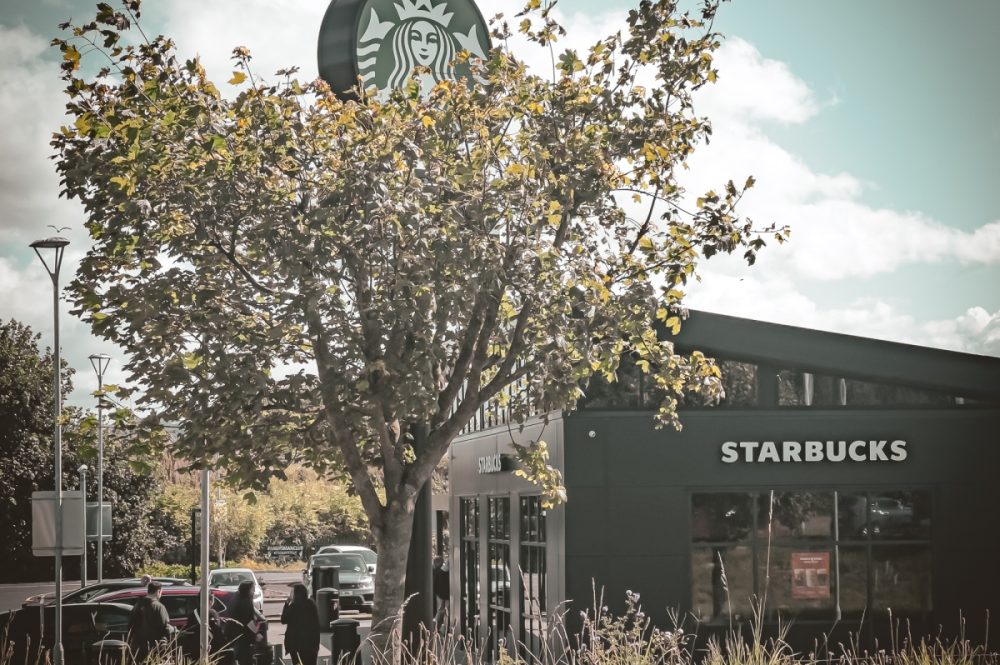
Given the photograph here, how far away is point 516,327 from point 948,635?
1109 cm

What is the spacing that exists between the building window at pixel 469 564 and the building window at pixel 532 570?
4.24 m

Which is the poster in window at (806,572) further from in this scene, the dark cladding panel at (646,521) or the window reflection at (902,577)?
the dark cladding panel at (646,521)

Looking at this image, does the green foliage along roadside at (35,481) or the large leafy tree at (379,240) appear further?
the green foliage along roadside at (35,481)

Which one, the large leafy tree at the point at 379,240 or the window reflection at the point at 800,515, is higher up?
the large leafy tree at the point at 379,240

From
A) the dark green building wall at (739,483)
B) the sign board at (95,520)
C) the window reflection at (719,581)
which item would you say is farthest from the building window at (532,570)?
the sign board at (95,520)

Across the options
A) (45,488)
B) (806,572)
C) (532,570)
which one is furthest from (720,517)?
(45,488)

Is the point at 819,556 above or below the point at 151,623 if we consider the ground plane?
above

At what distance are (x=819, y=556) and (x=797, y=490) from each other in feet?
3.54

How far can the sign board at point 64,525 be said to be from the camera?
19.3 m

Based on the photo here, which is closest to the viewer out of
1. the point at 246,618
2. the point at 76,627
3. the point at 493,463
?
the point at 246,618

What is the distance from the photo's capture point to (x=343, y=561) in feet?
135

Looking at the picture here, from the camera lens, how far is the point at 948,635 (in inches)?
748

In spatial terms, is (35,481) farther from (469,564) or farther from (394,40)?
(394,40)

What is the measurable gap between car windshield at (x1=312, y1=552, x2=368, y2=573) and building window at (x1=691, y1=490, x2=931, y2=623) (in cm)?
2286
